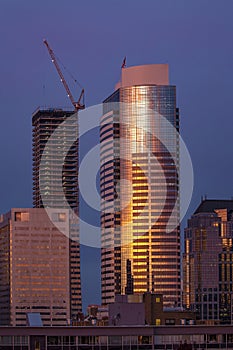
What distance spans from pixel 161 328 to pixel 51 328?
10.7 metres

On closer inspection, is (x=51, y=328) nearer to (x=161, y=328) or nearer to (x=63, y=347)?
(x=63, y=347)

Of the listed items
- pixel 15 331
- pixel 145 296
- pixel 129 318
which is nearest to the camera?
pixel 15 331

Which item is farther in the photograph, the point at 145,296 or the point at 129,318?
the point at 145,296

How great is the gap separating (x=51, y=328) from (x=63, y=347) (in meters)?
2.13

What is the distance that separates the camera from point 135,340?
342 feet

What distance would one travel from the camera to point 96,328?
342ft

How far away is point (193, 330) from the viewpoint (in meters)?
106

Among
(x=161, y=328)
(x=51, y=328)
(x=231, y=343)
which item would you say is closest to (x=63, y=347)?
(x=51, y=328)

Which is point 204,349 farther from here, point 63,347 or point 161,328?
point 63,347

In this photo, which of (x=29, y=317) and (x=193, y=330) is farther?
(x=29, y=317)

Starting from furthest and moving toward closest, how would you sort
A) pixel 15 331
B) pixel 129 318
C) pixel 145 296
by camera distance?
pixel 145 296
pixel 129 318
pixel 15 331

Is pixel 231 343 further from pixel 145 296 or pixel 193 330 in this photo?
pixel 145 296

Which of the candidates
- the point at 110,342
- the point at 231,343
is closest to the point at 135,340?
the point at 110,342

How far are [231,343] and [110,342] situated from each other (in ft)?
38.6
